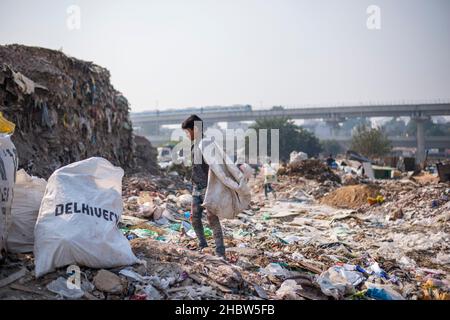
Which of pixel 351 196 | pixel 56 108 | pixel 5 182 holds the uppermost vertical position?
pixel 56 108

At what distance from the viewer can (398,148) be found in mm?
72562

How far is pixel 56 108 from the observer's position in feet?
31.3

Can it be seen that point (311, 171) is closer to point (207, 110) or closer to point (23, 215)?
point (23, 215)

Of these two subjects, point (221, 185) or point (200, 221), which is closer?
point (221, 185)

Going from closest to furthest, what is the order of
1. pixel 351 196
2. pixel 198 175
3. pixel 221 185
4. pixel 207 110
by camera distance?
1. pixel 221 185
2. pixel 198 175
3. pixel 351 196
4. pixel 207 110

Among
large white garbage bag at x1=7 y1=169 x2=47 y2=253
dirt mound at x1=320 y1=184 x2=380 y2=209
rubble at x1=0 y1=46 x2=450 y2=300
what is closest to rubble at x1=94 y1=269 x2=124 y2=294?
rubble at x1=0 y1=46 x2=450 y2=300

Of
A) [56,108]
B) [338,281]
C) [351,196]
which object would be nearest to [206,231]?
[338,281]

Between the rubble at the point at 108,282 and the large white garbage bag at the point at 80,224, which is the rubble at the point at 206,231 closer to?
the rubble at the point at 108,282

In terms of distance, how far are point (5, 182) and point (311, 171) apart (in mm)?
16315

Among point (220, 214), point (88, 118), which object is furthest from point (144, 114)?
point (220, 214)

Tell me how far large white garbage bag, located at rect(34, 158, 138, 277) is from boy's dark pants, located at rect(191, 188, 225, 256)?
3.51ft

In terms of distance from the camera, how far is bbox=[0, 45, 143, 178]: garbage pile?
25.9 feet
